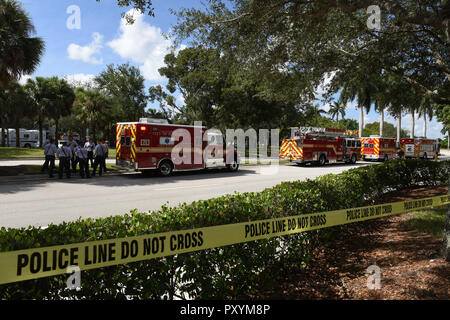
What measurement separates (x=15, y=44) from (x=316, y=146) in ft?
67.3

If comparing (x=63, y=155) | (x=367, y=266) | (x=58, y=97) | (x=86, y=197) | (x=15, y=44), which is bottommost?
(x=367, y=266)

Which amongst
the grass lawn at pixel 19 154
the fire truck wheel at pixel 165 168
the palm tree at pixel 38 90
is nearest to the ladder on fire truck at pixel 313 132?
the fire truck wheel at pixel 165 168

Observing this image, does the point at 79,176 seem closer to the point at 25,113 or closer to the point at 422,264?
the point at 422,264

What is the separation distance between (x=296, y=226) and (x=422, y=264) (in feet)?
6.44

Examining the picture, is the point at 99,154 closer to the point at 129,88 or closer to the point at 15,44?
the point at 15,44

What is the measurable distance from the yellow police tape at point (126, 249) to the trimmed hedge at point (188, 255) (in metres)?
0.09

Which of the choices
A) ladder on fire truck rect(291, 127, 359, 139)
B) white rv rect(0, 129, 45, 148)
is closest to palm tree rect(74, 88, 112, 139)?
white rv rect(0, 129, 45, 148)

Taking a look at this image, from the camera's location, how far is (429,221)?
20.4ft

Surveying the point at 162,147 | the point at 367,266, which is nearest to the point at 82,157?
the point at 162,147

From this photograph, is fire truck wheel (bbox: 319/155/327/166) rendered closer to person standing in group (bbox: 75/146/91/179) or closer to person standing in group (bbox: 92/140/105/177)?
person standing in group (bbox: 92/140/105/177)

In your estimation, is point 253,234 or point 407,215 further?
point 407,215

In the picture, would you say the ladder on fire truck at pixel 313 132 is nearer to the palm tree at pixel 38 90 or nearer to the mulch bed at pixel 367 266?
the mulch bed at pixel 367 266

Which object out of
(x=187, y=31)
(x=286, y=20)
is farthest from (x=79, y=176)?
(x=286, y=20)

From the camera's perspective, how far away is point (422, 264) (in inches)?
163
